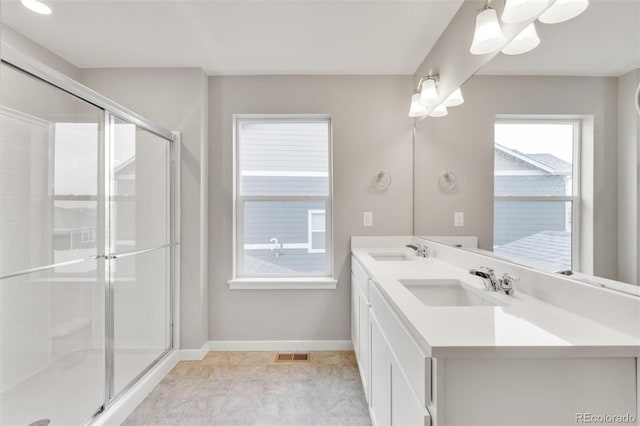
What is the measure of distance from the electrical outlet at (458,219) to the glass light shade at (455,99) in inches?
27.4

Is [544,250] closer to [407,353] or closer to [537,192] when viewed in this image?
[537,192]

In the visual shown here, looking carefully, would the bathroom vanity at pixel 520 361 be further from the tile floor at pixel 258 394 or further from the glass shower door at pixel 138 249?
the glass shower door at pixel 138 249

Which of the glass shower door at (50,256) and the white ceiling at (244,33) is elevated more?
the white ceiling at (244,33)

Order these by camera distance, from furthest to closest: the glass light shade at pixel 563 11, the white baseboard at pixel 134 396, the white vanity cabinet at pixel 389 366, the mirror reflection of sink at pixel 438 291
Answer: the white baseboard at pixel 134 396, the mirror reflection of sink at pixel 438 291, the glass light shade at pixel 563 11, the white vanity cabinet at pixel 389 366

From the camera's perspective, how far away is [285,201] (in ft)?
9.16

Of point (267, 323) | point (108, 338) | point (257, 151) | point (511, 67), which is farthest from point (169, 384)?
point (511, 67)

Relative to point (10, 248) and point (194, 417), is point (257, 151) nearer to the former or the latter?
point (10, 248)

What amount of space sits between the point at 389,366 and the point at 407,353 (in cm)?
33

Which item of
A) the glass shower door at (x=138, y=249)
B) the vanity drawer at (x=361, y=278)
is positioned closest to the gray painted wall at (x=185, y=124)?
the glass shower door at (x=138, y=249)

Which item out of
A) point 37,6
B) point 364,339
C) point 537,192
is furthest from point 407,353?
point 37,6

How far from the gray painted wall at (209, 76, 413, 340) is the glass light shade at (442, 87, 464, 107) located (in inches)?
26.3

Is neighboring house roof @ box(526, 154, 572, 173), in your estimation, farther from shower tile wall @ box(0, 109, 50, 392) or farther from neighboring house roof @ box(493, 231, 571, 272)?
shower tile wall @ box(0, 109, 50, 392)

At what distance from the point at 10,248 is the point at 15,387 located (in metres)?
0.71

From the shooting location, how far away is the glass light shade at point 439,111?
206cm
